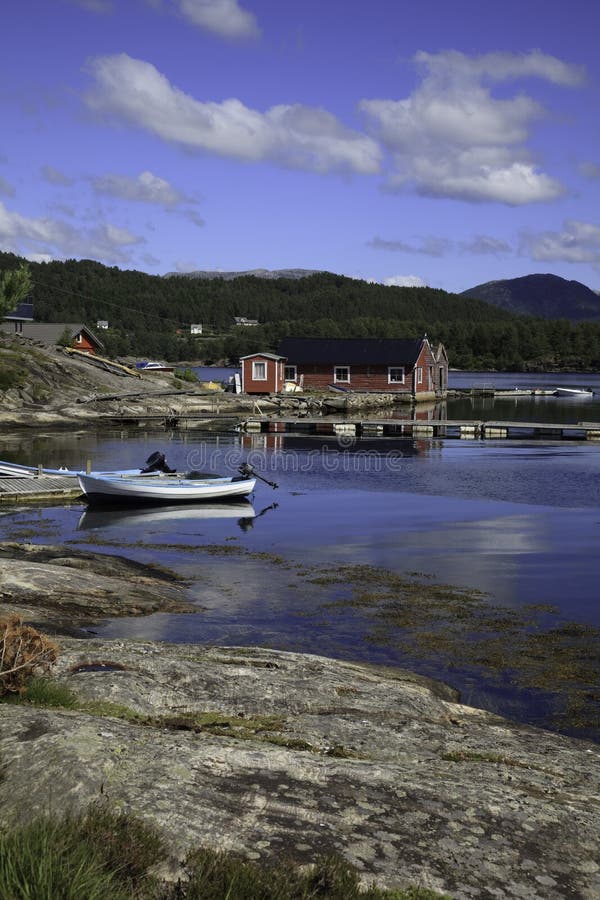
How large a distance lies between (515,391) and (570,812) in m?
116

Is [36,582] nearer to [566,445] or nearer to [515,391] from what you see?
[566,445]

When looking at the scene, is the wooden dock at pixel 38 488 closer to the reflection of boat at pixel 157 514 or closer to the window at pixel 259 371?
the reflection of boat at pixel 157 514

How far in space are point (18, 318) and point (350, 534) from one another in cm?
8247

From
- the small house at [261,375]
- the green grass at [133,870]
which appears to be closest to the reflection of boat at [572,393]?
the small house at [261,375]

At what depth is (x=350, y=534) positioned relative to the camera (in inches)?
1118

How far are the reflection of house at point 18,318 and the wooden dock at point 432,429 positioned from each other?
4390cm

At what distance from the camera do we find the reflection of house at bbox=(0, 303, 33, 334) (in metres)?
98.2

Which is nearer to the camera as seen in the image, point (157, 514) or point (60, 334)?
point (157, 514)

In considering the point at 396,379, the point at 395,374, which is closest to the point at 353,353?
the point at 395,374

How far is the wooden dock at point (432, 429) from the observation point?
62.2 meters

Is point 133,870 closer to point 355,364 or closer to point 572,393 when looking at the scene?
point 355,364

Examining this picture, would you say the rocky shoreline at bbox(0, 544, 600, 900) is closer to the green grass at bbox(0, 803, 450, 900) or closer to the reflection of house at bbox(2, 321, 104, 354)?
the green grass at bbox(0, 803, 450, 900)

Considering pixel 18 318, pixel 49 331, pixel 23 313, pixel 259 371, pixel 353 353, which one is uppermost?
pixel 23 313

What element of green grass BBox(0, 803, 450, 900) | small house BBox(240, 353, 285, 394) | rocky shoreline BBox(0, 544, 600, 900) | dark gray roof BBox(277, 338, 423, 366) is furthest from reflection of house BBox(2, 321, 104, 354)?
green grass BBox(0, 803, 450, 900)
